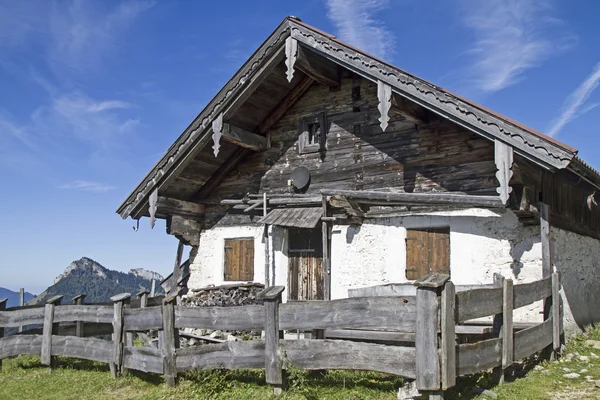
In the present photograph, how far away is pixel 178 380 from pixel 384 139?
21.5 ft

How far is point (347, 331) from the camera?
8.12 metres

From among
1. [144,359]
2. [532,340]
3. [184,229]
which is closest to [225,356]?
[144,359]

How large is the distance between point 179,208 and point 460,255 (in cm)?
670

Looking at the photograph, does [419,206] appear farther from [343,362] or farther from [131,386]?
[131,386]

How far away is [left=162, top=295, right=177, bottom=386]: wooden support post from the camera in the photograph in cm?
745

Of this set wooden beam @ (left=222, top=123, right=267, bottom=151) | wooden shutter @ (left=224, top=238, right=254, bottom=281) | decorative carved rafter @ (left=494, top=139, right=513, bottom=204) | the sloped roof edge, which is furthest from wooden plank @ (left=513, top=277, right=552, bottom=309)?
wooden beam @ (left=222, top=123, right=267, bottom=151)

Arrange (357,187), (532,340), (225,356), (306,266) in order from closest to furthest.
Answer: (225,356)
(532,340)
(357,187)
(306,266)

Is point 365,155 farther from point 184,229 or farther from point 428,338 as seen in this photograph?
point 428,338

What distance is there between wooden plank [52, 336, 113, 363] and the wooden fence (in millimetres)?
16

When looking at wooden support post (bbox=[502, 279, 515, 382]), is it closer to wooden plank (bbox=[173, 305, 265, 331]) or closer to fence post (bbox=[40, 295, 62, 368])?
wooden plank (bbox=[173, 305, 265, 331])

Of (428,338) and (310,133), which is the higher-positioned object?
(310,133)

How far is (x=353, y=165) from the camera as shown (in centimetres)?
1198

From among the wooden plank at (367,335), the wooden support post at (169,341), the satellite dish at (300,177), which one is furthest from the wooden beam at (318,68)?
the wooden support post at (169,341)

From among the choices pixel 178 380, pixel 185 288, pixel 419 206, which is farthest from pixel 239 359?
pixel 185 288
